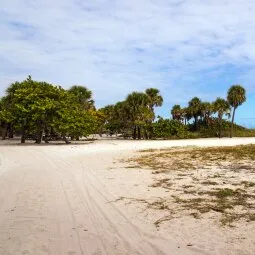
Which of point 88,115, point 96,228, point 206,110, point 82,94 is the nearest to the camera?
point 96,228

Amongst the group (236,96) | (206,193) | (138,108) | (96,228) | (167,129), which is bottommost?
(96,228)

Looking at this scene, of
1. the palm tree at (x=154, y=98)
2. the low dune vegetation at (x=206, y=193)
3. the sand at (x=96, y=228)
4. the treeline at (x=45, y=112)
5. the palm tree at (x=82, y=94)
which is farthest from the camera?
the palm tree at (x=154, y=98)

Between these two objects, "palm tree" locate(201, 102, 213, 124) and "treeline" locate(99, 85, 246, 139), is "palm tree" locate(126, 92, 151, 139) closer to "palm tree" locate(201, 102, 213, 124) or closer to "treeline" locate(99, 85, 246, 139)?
"treeline" locate(99, 85, 246, 139)

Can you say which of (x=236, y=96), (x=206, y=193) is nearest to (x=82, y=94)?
(x=236, y=96)

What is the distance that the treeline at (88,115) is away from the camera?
44438 millimetres

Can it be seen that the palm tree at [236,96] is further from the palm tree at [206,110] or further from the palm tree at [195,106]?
the palm tree at [195,106]

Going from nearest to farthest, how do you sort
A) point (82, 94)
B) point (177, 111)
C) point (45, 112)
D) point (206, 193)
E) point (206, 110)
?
point (206, 193), point (45, 112), point (82, 94), point (206, 110), point (177, 111)

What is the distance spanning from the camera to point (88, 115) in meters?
49.7

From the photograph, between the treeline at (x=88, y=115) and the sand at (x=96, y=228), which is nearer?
the sand at (x=96, y=228)

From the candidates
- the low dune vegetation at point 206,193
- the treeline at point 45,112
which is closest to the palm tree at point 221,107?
the treeline at point 45,112

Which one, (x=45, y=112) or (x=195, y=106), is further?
(x=195, y=106)

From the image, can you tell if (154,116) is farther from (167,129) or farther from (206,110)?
(206,110)

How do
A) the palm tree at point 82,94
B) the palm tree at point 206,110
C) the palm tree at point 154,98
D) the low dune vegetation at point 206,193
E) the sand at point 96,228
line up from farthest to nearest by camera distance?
the palm tree at point 206,110 → the palm tree at point 154,98 → the palm tree at point 82,94 → the low dune vegetation at point 206,193 → the sand at point 96,228

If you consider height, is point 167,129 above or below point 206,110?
below
